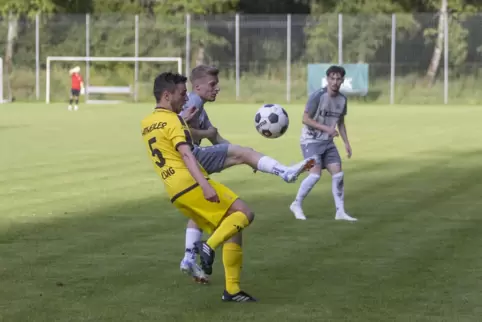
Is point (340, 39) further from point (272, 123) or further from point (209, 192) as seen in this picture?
point (209, 192)

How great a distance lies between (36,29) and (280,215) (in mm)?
40841

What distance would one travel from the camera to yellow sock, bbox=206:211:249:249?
7.66 meters

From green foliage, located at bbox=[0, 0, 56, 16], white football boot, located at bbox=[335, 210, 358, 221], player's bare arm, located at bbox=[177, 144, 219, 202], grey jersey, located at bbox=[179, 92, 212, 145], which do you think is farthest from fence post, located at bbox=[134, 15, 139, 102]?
player's bare arm, located at bbox=[177, 144, 219, 202]

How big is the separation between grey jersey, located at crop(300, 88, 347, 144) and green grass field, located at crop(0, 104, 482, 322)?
89 cm

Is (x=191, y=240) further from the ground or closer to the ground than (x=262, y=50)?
closer to the ground

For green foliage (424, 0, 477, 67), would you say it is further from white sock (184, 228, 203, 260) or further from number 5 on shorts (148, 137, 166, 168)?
number 5 on shorts (148, 137, 166, 168)

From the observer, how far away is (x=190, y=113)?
28.2 ft

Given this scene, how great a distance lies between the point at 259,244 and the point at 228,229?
10.0ft

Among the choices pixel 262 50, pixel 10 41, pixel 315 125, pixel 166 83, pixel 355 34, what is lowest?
pixel 315 125

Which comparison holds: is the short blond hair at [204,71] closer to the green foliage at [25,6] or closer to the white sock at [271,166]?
the white sock at [271,166]

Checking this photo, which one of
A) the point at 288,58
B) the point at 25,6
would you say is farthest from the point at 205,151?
the point at 25,6

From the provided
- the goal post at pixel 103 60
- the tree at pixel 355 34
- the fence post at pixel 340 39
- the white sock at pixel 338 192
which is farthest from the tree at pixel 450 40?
the white sock at pixel 338 192

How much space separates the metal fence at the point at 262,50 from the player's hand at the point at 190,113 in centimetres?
4012

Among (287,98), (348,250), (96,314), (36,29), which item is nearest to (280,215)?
(348,250)
